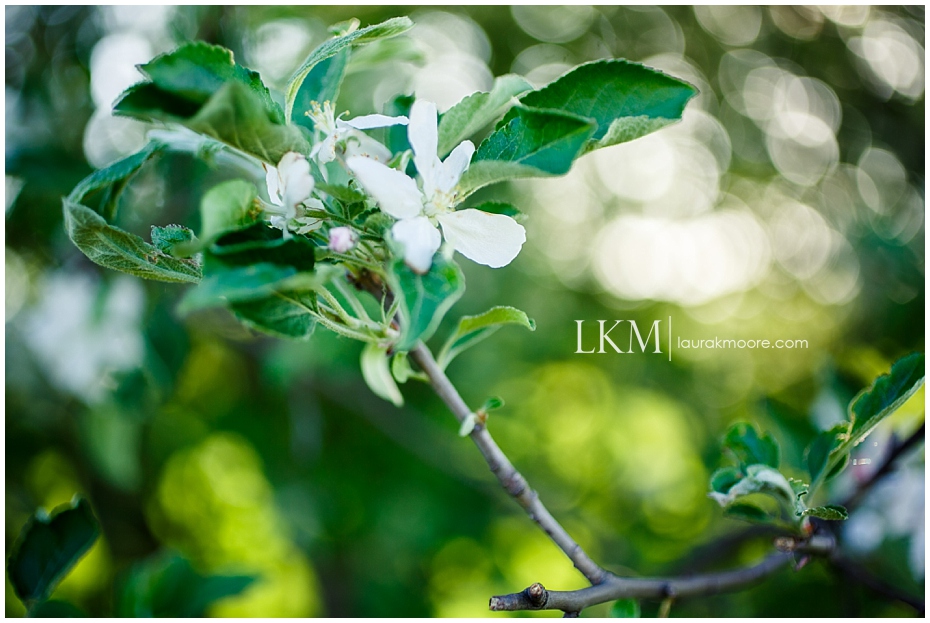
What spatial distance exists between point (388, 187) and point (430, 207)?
0.18ft

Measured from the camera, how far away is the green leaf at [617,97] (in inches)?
24.0

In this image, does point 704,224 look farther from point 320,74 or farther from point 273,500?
point 320,74

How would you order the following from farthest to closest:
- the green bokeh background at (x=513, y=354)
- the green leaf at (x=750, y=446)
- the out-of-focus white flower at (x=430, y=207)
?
1. the green bokeh background at (x=513, y=354)
2. the green leaf at (x=750, y=446)
3. the out-of-focus white flower at (x=430, y=207)

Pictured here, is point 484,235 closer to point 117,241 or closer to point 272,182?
point 272,182

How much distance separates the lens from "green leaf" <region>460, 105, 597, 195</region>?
1.82 ft

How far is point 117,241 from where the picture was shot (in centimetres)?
63

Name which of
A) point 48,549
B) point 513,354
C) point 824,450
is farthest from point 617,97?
point 513,354

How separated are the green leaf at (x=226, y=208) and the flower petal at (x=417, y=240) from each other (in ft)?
0.43

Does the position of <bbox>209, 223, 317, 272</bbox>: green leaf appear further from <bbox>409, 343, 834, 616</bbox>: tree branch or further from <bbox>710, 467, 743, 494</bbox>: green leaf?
<bbox>710, 467, 743, 494</bbox>: green leaf

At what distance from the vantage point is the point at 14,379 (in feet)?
6.51

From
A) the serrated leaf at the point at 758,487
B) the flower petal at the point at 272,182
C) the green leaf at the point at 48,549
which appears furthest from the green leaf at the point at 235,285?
the green leaf at the point at 48,549

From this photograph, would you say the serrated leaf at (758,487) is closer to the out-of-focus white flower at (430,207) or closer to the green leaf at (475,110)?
the out-of-focus white flower at (430,207)

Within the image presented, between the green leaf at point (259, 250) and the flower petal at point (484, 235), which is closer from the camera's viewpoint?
the green leaf at point (259, 250)

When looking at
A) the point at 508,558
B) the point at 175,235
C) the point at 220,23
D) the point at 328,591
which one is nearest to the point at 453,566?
the point at 508,558
